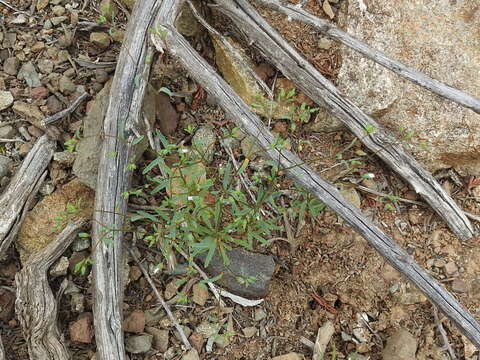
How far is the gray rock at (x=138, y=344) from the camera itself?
2.98 m

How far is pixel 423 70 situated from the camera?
139 inches

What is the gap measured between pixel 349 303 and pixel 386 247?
0.66m

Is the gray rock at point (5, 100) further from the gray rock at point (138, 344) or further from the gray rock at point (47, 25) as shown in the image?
the gray rock at point (138, 344)

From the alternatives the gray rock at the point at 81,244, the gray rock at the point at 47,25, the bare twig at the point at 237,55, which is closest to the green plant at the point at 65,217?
the gray rock at the point at 81,244

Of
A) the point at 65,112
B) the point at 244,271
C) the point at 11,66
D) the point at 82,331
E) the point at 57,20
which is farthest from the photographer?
the point at 57,20

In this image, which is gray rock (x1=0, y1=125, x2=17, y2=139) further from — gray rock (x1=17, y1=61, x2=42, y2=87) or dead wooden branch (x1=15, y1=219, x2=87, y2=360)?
dead wooden branch (x1=15, y1=219, x2=87, y2=360)

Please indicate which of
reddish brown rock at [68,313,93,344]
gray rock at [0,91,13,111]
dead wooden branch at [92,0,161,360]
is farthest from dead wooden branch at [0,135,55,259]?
reddish brown rock at [68,313,93,344]

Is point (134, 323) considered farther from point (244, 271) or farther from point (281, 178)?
point (281, 178)

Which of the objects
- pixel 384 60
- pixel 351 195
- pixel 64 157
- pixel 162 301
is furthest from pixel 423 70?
pixel 64 157

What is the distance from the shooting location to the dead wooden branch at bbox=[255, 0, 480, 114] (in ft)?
9.45

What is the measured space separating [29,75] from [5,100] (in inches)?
9.1

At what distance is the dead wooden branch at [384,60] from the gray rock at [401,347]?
1418mm

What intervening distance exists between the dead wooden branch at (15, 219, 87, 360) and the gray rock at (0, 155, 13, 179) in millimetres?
590

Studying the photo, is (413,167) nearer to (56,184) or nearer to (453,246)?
(453,246)
